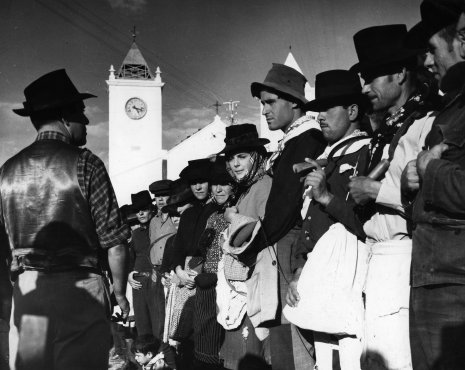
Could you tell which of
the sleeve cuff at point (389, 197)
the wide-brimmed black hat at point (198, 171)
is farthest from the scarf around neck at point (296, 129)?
the wide-brimmed black hat at point (198, 171)

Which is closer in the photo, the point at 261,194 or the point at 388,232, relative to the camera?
the point at 388,232

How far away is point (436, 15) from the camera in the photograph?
2498mm

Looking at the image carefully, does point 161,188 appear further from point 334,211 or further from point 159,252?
point 334,211

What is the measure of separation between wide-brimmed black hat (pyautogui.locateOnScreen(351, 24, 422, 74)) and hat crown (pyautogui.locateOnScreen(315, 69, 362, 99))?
0.38 m

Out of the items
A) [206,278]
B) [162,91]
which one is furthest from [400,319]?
[162,91]

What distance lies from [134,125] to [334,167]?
32.9 meters

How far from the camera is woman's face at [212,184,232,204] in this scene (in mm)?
5727

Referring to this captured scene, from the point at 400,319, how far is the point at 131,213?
8.01 meters

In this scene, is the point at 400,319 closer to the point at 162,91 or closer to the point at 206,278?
the point at 206,278

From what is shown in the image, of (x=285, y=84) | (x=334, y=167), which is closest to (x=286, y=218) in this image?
(x=334, y=167)

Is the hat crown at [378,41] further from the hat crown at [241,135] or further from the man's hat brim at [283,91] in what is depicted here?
the hat crown at [241,135]

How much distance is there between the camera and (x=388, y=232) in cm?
281

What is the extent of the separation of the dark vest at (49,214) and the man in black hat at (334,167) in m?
1.31

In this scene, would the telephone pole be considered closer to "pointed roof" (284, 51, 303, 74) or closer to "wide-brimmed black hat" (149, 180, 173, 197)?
"pointed roof" (284, 51, 303, 74)
